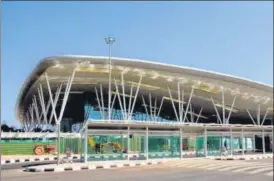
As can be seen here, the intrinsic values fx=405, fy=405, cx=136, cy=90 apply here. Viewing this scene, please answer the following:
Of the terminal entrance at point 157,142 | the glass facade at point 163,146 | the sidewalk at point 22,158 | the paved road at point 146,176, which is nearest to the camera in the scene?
the paved road at point 146,176

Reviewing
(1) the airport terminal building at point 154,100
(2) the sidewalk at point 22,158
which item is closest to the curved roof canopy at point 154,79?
(1) the airport terminal building at point 154,100

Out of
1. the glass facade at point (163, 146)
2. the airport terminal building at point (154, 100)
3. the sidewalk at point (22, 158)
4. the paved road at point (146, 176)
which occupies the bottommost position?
the sidewalk at point (22, 158)

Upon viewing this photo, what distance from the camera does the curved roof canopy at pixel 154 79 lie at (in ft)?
130

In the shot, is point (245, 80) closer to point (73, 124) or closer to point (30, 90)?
point (30, 90)

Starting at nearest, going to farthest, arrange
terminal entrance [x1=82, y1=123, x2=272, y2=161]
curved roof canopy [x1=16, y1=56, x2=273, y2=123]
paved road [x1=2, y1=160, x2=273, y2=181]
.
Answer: paved road [x1=2, y1=160, x2=273, y2=181] → terminal entrance [x1=82, y1=123, x2=272, y2=161] → curved roof canopy [x1=16, y1=56, x2=273, y2=123]

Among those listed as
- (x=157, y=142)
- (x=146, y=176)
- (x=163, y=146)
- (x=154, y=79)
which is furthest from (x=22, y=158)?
(x=146, y=176)

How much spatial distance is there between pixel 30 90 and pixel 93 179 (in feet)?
125

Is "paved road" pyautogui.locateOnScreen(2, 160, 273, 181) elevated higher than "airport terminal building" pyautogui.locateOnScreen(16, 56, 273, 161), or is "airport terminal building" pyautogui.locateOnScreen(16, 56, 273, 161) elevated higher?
"airport terminal building" pyautogui.locateOnScreen(16, 56, 273, 161)

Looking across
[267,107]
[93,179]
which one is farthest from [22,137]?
[267,107]

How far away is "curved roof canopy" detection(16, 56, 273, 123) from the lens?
39656 millimetres

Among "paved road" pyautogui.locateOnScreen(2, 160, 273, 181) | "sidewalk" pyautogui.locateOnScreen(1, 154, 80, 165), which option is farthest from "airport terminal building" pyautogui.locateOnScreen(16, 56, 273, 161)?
"paved road" pyautogui.locateOnScreen(2, 160, 273, 181)

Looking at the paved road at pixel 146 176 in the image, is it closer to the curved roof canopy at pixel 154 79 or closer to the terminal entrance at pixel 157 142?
the terminal entrance at pixel 157 142

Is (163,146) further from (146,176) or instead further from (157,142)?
(146,176)

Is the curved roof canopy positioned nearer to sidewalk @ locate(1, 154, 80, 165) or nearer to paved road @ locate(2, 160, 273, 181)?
sidewalk @ locate(1, 154, 80, 165)
